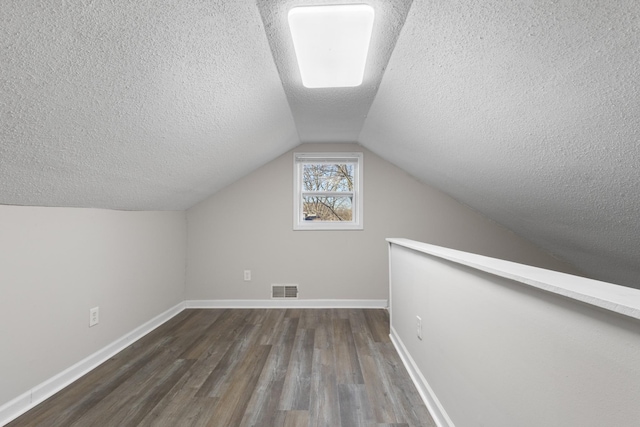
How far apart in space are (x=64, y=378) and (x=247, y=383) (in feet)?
3.78

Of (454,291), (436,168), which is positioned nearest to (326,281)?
(436,168)

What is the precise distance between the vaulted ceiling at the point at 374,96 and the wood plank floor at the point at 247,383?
119 cm

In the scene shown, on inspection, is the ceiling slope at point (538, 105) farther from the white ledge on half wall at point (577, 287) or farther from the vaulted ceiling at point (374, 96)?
the white ledge on half wall at point (577, 287)

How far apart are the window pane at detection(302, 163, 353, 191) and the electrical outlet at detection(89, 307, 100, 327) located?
94.8 inches

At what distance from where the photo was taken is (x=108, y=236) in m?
2.42

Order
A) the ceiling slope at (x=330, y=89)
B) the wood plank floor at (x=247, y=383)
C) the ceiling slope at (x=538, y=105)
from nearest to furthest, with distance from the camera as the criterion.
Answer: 1. the ceiling slope at (x=538, y=105)
2. the ceiling slope at (x=330, y=89)
3. the wood plank floor at (x=247, y=383)

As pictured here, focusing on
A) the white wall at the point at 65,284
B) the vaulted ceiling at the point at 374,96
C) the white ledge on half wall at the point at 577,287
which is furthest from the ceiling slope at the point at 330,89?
the white wall at the point at 65,284

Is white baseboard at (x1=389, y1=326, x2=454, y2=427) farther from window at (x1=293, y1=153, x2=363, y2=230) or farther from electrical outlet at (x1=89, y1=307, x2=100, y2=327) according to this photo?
electrical outlet at (x1=89, y1=307, x2=100, y2=327)

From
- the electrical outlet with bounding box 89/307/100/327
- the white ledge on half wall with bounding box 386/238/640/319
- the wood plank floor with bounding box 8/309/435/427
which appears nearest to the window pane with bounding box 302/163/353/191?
the wood plank floor with bounding box 8/309/435/427

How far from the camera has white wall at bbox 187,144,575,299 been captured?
12.2 ft

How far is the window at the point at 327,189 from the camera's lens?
3.79 m

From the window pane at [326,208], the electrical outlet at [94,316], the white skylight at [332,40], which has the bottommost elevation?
the electrical outlet at [94,316]

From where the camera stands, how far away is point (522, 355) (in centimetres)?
93

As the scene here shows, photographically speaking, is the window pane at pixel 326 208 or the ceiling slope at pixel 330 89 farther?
the window pane at pixel 326 208
